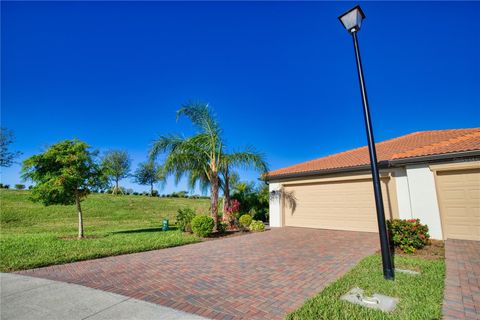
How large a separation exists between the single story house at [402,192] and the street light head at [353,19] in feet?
19.4

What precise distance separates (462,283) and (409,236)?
2681 mm

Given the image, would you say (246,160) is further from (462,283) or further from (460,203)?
(462,283)

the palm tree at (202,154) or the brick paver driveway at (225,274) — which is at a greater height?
the palm tree at (202,154)

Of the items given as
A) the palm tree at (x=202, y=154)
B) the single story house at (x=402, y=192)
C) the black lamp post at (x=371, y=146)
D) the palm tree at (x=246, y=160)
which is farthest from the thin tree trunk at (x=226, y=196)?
the black lamp post at (x=371, y=146)

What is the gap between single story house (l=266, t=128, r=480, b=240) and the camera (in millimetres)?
7527

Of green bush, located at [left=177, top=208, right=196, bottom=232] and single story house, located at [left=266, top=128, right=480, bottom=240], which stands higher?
single story house, located at [left=266, top=128, right=480, bottom=240]

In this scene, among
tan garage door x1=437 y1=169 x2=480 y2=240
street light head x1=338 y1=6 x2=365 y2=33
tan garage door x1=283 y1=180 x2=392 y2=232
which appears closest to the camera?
street light head x1=338 y1=6 x2=365 y2=33

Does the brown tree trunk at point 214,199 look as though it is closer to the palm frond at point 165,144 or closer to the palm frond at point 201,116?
the palm frond at point 201,116

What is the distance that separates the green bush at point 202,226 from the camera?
9922 millimetres

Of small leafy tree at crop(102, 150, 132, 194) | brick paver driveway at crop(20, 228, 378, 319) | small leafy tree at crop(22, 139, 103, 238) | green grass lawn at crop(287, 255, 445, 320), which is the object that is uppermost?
small leafy tree at crop(102, 150, 132, 194)

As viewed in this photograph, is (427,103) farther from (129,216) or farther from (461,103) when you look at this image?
(129,216)

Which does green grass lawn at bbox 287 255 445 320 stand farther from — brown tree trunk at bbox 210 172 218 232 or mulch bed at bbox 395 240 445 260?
brown tree trunk at bbox 210 172 218 232

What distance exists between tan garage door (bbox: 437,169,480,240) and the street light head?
6.52 meters

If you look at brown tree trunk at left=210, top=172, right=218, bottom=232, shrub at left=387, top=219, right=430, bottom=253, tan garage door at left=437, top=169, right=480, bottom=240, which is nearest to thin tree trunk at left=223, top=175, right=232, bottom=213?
brown tree trunk at left=210, top=172, right=218, bottom=232
